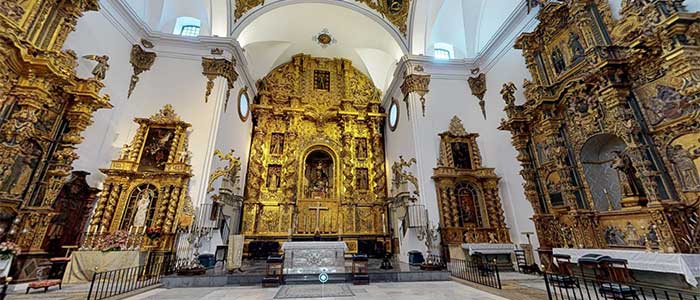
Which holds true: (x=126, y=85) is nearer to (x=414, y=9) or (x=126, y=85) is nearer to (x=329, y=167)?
(x=329, y=167)

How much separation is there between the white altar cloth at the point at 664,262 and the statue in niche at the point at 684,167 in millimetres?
A: 1199

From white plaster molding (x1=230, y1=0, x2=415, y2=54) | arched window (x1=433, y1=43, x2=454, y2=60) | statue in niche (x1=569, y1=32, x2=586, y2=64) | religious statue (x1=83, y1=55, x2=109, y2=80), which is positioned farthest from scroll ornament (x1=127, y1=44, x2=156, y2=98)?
statue in niche (x1=569, y1=32, x2=586, y2=64)

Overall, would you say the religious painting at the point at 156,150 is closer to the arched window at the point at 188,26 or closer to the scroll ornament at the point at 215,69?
the scroll ornament at the point at 215,69

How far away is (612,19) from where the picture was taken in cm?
622

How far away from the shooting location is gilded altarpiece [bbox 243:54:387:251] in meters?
11.9

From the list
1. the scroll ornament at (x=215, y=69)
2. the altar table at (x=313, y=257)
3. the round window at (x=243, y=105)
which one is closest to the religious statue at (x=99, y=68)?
the scroll ornament at (x=215, y=69)

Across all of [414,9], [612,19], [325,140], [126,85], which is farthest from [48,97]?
[612,19]

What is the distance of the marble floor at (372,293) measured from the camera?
4.77 metres

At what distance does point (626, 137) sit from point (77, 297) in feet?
35.2

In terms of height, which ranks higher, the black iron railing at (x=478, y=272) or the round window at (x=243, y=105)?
the round window at (x=243, y=105)

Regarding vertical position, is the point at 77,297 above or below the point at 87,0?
below

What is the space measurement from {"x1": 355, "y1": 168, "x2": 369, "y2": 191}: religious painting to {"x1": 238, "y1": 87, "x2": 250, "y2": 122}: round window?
5.98 metres

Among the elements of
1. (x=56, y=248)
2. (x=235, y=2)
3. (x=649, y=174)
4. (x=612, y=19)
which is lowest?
(x=56, y=248)

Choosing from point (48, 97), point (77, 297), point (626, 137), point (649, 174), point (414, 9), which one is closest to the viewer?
point (77, 297)
